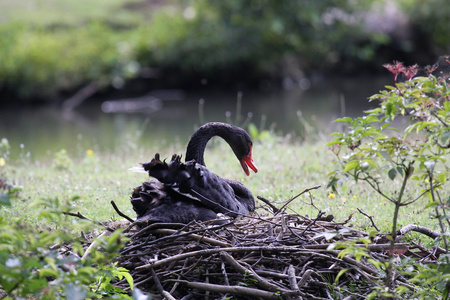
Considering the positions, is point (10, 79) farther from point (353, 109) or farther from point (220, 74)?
point (353, 109)

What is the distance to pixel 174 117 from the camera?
16141mm

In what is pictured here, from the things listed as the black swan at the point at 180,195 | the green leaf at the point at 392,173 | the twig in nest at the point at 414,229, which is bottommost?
the twig in nest at the point at 414,229

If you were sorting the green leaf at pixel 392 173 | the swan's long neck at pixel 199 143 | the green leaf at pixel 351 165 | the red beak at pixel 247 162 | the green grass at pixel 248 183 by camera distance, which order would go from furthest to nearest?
the green grass at pixel 248 183
the red beak at pixel 247 162
the swan's long neck at pixel 199 143
the green leaf at pixel 392 173
the green leaf at pixel 351 165

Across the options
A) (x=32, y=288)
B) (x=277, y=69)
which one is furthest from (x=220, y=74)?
(x=32, y=288)

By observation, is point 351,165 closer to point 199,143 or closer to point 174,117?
point 199,143

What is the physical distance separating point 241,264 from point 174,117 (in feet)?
41.4

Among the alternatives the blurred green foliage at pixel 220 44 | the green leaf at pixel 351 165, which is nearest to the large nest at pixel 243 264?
the green leaf at pixel 351 165

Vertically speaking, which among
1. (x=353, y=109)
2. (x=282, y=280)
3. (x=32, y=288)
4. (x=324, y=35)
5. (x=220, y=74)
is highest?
(x=324, y=35)

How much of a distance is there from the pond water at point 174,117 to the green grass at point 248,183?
92.4 inches

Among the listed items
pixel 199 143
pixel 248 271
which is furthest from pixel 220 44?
pixel 248 271

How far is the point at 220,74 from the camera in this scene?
2220 cm

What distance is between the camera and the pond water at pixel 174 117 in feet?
41.3

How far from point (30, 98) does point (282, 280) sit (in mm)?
17228

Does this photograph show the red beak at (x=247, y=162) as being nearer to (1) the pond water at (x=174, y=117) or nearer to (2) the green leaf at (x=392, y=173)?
(2) the green leaf at (x=392, y=173)
